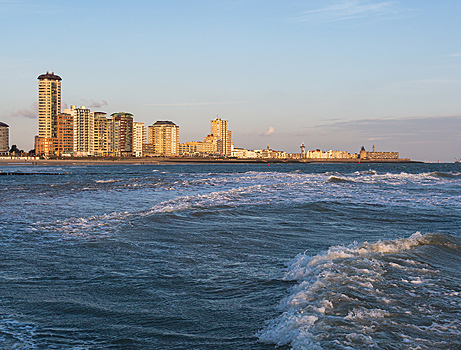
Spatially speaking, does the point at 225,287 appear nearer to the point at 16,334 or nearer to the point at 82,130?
the point at 16,334

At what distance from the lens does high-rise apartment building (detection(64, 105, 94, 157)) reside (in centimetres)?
19088

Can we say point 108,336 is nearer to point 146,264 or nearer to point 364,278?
point 146,264

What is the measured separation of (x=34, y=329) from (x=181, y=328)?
1.74 meters

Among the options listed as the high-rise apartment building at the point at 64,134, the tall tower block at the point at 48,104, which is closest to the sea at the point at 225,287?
the high-rise apartment building at the point at 64,134

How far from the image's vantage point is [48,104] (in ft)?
611

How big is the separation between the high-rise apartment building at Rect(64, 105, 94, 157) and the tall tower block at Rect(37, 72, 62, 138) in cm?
658

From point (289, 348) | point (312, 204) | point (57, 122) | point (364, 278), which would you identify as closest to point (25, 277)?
point (289, 348)

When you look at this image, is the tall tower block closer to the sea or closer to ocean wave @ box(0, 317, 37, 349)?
the sea

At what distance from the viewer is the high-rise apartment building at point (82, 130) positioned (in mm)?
190875

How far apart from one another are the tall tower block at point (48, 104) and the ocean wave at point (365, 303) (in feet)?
647

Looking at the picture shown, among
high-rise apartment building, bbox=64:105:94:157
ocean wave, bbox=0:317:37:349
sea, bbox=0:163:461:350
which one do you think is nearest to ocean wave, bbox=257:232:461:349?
sea, bbox=0:163:461:350

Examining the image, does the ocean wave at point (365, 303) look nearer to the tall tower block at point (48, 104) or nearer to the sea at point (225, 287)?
the sea at point (225, 287)

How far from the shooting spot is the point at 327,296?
561 centimetres

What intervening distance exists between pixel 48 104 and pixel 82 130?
61.9ft
